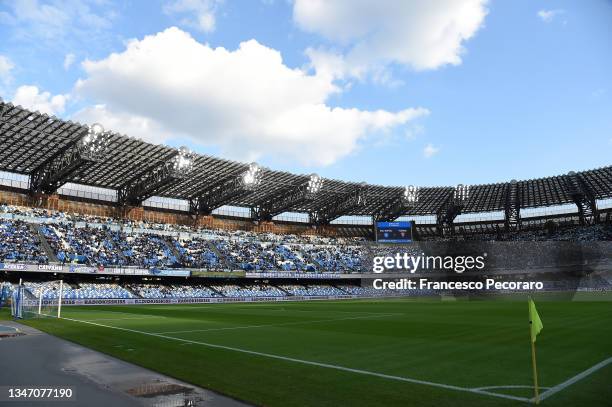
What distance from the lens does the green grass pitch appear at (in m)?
10.7

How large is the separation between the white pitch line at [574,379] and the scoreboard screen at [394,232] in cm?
6622

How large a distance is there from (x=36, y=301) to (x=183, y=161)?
25687mm

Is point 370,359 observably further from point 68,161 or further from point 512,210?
point 512,210

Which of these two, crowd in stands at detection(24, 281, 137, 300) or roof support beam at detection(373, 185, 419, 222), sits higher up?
Result: roof support beam at detection(373, 185, 419, 222)

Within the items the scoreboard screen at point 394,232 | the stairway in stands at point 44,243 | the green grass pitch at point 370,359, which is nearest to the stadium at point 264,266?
the green grass pitch at point 370,359

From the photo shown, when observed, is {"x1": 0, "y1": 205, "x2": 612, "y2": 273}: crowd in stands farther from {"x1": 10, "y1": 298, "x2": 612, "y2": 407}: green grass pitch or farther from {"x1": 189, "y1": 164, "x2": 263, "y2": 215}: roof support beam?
{"x1": 10, "y1": 298, "x2": 612, "y2": 407}: green grass pitch

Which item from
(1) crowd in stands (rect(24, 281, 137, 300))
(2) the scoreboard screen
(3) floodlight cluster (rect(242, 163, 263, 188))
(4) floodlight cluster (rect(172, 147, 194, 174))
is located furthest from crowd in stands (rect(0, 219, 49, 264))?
(2) the scoreboard screen

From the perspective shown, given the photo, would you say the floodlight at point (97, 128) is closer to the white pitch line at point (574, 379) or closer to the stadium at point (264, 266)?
the stadium at point (264, 266)

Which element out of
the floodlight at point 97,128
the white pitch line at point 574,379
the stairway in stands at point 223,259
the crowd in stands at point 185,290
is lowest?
the crowd in stands at point 185,290

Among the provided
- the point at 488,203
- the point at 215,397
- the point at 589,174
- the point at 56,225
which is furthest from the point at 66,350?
the point at 488,203

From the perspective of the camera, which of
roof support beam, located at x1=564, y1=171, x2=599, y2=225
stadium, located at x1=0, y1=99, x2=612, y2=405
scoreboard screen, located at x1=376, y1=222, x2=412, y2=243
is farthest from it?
roof support beam, located at x1=564, y1=171, x2=599, y2=225

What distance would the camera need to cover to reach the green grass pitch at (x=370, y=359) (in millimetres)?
10688

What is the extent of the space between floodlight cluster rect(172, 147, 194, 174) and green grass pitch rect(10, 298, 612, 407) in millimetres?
36530

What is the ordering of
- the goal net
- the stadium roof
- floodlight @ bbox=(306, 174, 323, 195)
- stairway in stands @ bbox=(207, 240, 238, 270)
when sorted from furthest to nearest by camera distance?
floodlight @ bbox=(306, 174, 323, 195) < stairway in stands @ bbox=(207, 240, 238, 270) < the stadium roof < the goal net
